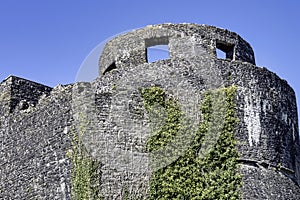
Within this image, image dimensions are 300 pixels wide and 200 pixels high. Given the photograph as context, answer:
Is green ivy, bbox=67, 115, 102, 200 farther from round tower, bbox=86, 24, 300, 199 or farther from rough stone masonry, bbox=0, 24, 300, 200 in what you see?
round tower, bbox=86, 24, 300, 199

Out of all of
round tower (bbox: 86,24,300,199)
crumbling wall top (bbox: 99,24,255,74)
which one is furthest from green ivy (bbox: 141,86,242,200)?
crumbling wall top (bbox: 99,24,255,74)

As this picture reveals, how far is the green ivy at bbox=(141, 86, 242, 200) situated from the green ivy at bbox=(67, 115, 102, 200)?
1.20m

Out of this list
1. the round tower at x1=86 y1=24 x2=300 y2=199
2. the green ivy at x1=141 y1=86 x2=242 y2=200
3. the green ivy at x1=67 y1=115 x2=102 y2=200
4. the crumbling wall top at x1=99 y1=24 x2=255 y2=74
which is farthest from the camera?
the crumbling wall top at x1=99 y1=24 x2=255 y2=74

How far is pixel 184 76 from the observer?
1514cm

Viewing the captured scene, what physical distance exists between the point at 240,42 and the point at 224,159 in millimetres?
4446

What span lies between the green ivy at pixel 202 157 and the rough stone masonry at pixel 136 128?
18cm

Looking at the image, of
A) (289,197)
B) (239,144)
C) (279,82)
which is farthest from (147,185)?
(279,82)

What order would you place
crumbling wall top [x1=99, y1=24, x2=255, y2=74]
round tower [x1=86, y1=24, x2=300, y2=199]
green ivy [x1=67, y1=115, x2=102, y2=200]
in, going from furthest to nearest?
crumbling wall top [x1=99, y1=24, x2=255, y2=74] < round tower [x1=86, y1=24, x2=300, y2=199] < green ivy [x1=67, y1=115, x2=102, y2=200]

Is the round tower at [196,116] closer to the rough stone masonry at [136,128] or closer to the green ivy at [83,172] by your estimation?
the rough stone masonry at [136,128]

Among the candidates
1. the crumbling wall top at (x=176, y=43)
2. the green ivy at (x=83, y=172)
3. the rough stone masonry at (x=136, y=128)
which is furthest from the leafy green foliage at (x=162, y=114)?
the crumbling wall top at (x=176, y=43)

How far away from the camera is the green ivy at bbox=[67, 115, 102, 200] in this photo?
1418 cm

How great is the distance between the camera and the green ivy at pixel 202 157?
13.9 meters

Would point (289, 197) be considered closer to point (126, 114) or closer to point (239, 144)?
point (239, 144)

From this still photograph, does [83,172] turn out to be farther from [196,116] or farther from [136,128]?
[196,116]
